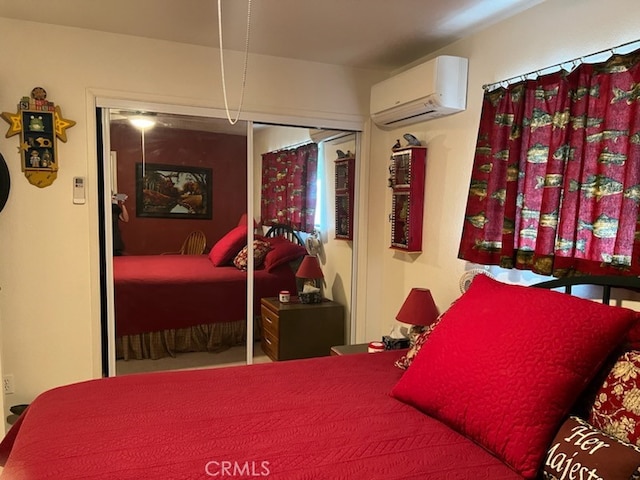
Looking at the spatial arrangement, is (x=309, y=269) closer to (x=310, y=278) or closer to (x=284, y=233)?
(x=310, y=278)

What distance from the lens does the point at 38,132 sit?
263 cm

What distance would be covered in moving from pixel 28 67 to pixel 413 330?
106 inches

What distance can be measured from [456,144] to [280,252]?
1.48 meters

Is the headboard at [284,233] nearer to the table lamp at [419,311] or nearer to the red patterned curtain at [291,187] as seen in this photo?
the red patterned curtain at [291,187]

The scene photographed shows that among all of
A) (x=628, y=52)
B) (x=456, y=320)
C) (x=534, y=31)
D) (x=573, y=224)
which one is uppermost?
(x=534, y=31)

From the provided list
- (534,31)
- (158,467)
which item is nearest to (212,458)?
(158,467)

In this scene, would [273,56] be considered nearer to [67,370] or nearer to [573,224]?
[573,224]

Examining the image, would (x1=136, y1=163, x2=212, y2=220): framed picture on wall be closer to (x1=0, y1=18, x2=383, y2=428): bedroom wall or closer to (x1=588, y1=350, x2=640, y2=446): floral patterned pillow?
(x1=0, y1=18, x2=383, y2=428): bedroom wall

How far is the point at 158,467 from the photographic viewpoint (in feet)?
4.00

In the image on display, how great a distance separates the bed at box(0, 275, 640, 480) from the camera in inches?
48.6

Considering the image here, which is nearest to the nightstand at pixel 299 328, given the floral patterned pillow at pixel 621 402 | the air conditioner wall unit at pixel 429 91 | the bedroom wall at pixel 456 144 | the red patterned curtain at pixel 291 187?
the bedroom wall at pixel 456 144

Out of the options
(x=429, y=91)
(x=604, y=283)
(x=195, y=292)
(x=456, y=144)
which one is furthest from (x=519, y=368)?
(x=195, y=292)

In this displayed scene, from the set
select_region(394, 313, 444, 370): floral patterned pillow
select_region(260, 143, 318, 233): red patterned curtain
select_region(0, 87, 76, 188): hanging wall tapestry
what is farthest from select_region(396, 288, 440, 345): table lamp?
select_region(0, 87, 76, 188): hanging wall tapestry

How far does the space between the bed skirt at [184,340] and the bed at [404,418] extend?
132 centimetres
